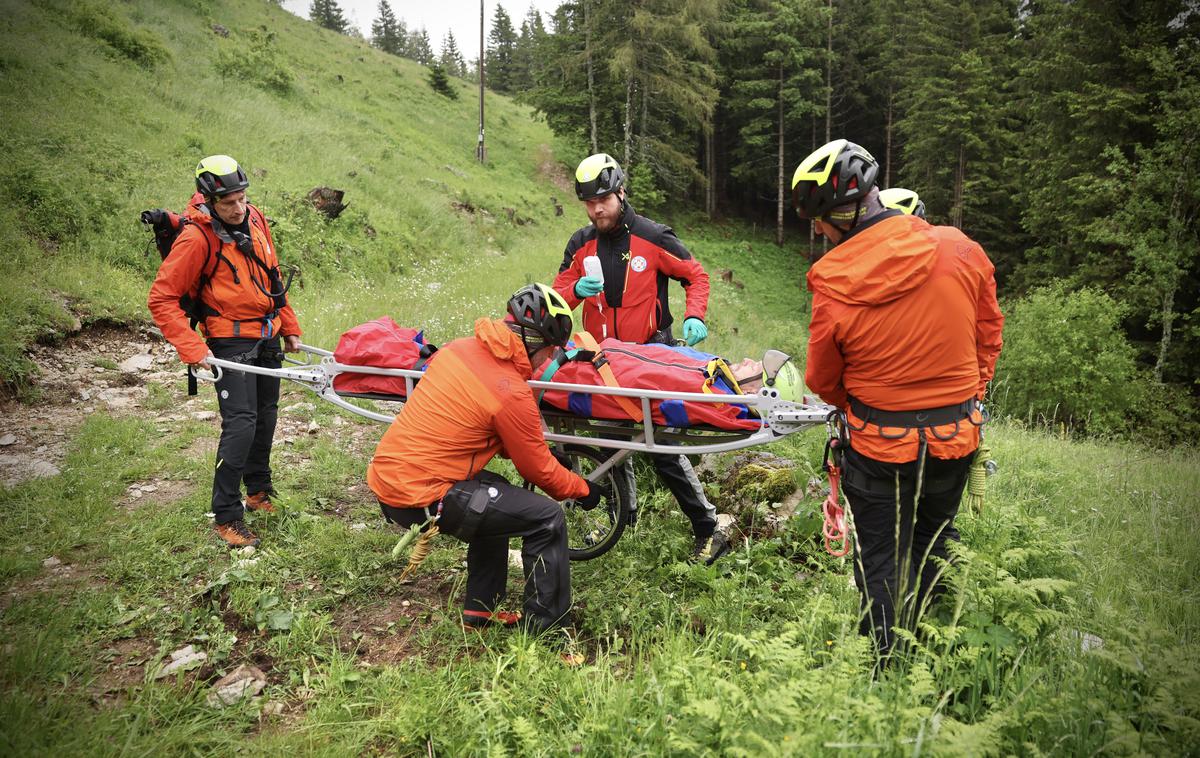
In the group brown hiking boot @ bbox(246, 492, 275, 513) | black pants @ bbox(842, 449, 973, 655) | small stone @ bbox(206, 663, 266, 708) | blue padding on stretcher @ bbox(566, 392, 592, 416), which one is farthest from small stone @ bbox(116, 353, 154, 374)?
black pants @ bbox(842, 449, 973, 655)

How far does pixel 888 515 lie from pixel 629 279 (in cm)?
300

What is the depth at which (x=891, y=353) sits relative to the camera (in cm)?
305

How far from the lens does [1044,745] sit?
2541 millimetres

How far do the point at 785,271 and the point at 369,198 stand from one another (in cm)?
2327

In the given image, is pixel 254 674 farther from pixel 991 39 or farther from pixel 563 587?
pixel 991 39

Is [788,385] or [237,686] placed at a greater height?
[788,385]

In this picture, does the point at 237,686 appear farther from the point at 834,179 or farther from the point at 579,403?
the point at 834,179

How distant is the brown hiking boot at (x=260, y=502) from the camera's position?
5.75 metres

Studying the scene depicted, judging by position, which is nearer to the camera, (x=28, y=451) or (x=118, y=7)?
(x=28, y=451)

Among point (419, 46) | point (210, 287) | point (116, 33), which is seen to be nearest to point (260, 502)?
point (210, 287)

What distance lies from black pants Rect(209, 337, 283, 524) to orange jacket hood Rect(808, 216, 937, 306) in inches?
177

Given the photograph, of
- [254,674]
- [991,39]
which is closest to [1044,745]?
[254,674]

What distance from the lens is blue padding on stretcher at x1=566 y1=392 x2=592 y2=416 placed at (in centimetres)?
464

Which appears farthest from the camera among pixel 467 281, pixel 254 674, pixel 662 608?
pixel 467 281
